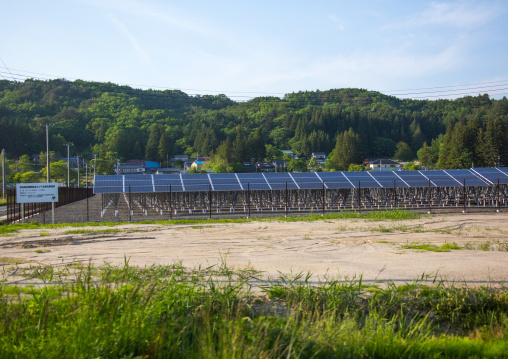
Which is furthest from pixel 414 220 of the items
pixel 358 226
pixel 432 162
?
pixel 432 162

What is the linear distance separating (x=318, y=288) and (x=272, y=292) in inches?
29.8

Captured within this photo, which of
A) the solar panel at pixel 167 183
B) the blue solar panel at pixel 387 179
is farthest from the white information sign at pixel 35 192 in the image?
the blue solar panel at pixel 387 179

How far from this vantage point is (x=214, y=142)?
108875 millimetres

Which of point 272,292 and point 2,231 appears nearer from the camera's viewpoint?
point 272,292

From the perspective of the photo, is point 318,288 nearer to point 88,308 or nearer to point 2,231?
point 88,308

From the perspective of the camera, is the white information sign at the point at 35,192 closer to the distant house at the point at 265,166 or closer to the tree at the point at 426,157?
the distant house at the point at 265,166

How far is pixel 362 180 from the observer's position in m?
27.1

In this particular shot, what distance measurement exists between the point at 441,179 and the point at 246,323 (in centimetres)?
2662

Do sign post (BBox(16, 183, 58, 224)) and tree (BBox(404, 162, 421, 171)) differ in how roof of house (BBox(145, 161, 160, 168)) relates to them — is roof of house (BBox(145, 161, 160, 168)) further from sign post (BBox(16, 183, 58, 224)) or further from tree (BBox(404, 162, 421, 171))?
sign post (BBox(16, 183, 58, 224))

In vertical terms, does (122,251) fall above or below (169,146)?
below

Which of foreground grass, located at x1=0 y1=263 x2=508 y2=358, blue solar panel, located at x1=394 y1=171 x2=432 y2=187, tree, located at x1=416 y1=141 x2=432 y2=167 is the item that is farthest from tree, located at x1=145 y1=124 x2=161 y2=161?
foreground grass, located at x1=0 y1=263 x2=508 y2=358

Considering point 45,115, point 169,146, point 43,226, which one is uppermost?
point 45,115

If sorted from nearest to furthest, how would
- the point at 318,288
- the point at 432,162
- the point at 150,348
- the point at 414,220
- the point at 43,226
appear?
1. the point at 150,348
2. the point at 318,288
3. the point at 43,226
4. the point at 414,220
5. the point at 432,162

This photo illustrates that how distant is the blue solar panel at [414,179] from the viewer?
2691 centimetres
